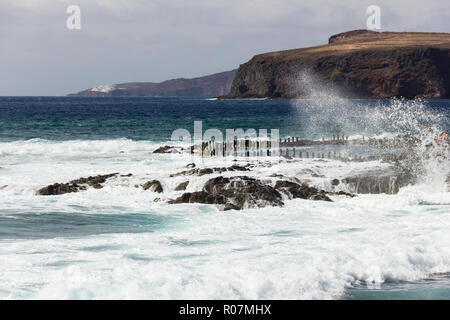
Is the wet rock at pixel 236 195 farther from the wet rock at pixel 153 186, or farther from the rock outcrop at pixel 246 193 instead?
the wet rock at pixel 153 186

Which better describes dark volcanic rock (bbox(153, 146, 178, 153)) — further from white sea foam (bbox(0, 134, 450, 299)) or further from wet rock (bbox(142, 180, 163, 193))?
wet rock (bbox(142, 180, 163, 193))

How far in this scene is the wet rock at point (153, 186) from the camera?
67.0 ft

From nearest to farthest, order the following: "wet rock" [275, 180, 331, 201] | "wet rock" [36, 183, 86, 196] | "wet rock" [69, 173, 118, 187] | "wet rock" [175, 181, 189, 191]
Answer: "wet rock" [275, 180, 331, 201] < "wet rock" [36, 183, 86, 196] < "wet rock" [175, 181, 189, 191] < "wet rock" [69, 173, 118, 187]

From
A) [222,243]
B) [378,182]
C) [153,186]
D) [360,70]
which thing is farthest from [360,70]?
[222,243]

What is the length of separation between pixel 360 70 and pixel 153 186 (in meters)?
145

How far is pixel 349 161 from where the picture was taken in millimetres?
25812

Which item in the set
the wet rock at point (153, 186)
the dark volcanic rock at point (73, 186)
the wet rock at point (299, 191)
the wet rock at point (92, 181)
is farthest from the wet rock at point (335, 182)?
the wet rock at point (92, 181)

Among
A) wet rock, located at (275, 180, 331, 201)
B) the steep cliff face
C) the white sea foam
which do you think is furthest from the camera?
the steep cliff face

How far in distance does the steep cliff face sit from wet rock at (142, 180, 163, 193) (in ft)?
437

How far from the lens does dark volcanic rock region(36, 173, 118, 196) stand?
66.5ft

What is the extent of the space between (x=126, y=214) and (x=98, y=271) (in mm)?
Answer: 6227

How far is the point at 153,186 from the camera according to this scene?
20500mm

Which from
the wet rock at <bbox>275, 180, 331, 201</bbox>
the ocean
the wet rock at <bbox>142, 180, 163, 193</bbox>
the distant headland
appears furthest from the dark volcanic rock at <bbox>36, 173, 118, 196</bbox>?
the distant headland

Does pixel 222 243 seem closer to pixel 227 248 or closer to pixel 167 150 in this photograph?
pixel 227 248
